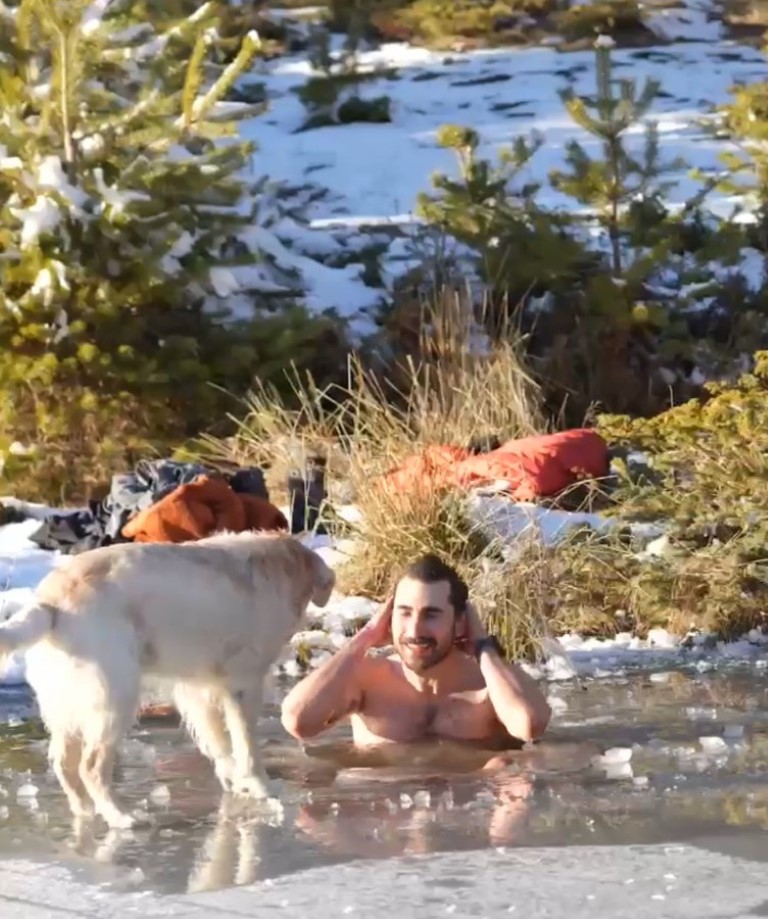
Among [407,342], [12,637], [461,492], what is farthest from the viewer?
[407,342]

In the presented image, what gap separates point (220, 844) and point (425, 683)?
1789 millimetres

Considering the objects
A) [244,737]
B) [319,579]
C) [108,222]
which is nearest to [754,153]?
[108,222]

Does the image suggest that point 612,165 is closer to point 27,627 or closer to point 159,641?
point 159,641

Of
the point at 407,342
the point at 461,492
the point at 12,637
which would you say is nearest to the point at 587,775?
the point at 12,637

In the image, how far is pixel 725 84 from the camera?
23.6 meters

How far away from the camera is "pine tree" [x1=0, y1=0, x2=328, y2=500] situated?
11.7 metres

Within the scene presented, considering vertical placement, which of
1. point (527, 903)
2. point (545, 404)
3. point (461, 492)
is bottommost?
point (545, 404)

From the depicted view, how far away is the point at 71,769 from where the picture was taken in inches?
218

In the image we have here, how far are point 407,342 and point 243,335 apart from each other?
1988 mm

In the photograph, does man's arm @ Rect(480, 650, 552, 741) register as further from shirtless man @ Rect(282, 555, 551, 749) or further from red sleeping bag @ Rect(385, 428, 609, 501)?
red sleeping bag @ Rect(385, 428, 609, 501)

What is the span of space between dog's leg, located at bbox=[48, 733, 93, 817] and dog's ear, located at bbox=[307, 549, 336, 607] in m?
1.05

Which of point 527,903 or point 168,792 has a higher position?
point 527,903

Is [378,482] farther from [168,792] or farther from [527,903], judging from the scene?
[527,903]

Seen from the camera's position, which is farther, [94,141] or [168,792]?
[94,141]
